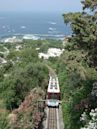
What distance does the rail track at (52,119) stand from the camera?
790 inches

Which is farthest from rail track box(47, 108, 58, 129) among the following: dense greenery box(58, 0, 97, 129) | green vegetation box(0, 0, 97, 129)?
dense greenery box(58, 0, 97, 129)

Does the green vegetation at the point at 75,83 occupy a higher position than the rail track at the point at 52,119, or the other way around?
the green vegetation at the point at 75,83

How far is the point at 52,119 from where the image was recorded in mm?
21578

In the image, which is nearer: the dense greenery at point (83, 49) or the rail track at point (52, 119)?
the dense greenery at point (83, 49)

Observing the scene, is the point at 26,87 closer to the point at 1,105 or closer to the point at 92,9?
the point at 1,105

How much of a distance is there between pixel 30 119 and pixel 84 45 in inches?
193

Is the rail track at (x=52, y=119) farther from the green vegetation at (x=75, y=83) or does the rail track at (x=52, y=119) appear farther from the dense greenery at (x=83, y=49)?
the dense greenery at (x=83, y=49)

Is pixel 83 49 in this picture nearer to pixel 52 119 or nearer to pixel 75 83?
pixel 75 83

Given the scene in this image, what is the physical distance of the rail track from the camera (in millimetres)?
20062

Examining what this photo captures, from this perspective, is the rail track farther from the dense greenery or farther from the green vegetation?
the dense greenery

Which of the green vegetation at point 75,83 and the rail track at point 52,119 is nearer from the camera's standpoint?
the green vegetation at point 75,83

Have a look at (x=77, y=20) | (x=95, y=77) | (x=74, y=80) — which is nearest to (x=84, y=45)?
(x=77, y=20)

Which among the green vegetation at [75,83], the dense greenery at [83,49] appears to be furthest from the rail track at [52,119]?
the dense greenery at [83,49]

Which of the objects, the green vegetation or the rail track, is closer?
the green vegetation
